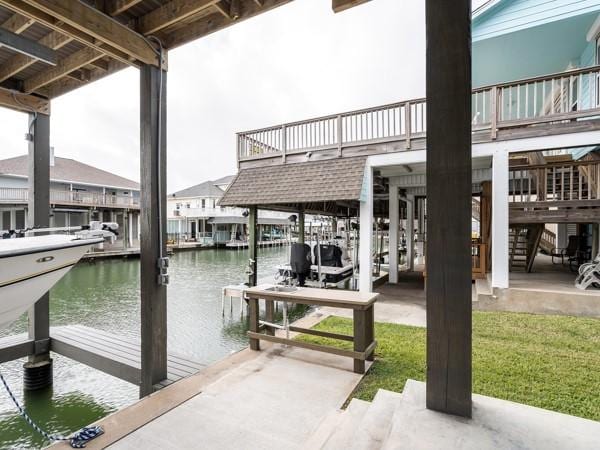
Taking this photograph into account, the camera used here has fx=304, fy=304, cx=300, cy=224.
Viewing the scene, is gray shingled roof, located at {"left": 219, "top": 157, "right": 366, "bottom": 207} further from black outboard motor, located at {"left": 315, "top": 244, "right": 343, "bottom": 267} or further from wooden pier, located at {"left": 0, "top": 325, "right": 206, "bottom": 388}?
wooden pier, located at {"left": 0, "top": 325, "right": 206, "bottom": 388}

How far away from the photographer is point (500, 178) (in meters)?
6.16

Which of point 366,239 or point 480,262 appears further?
point 480,262

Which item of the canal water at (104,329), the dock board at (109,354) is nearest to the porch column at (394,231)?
the canal water at (104,329)

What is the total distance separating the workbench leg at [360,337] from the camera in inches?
127

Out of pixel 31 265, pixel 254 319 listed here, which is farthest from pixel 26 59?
pixel 254 319

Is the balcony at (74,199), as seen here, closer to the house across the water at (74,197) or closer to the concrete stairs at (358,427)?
the house across the water at (74,197)

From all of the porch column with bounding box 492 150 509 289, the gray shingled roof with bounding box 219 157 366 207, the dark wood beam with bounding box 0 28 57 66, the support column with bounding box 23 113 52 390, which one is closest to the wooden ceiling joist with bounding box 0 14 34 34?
the dark wood beam with bounding box 0 28 57 66

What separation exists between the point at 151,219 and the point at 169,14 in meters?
1.79

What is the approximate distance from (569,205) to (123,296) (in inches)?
465

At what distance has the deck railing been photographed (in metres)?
5.98

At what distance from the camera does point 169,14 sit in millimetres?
2604

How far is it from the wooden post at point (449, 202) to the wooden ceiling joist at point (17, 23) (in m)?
3.27

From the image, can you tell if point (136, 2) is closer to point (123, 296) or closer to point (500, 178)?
point (500, 178)

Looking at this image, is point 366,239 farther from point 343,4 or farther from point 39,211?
point 39,211
